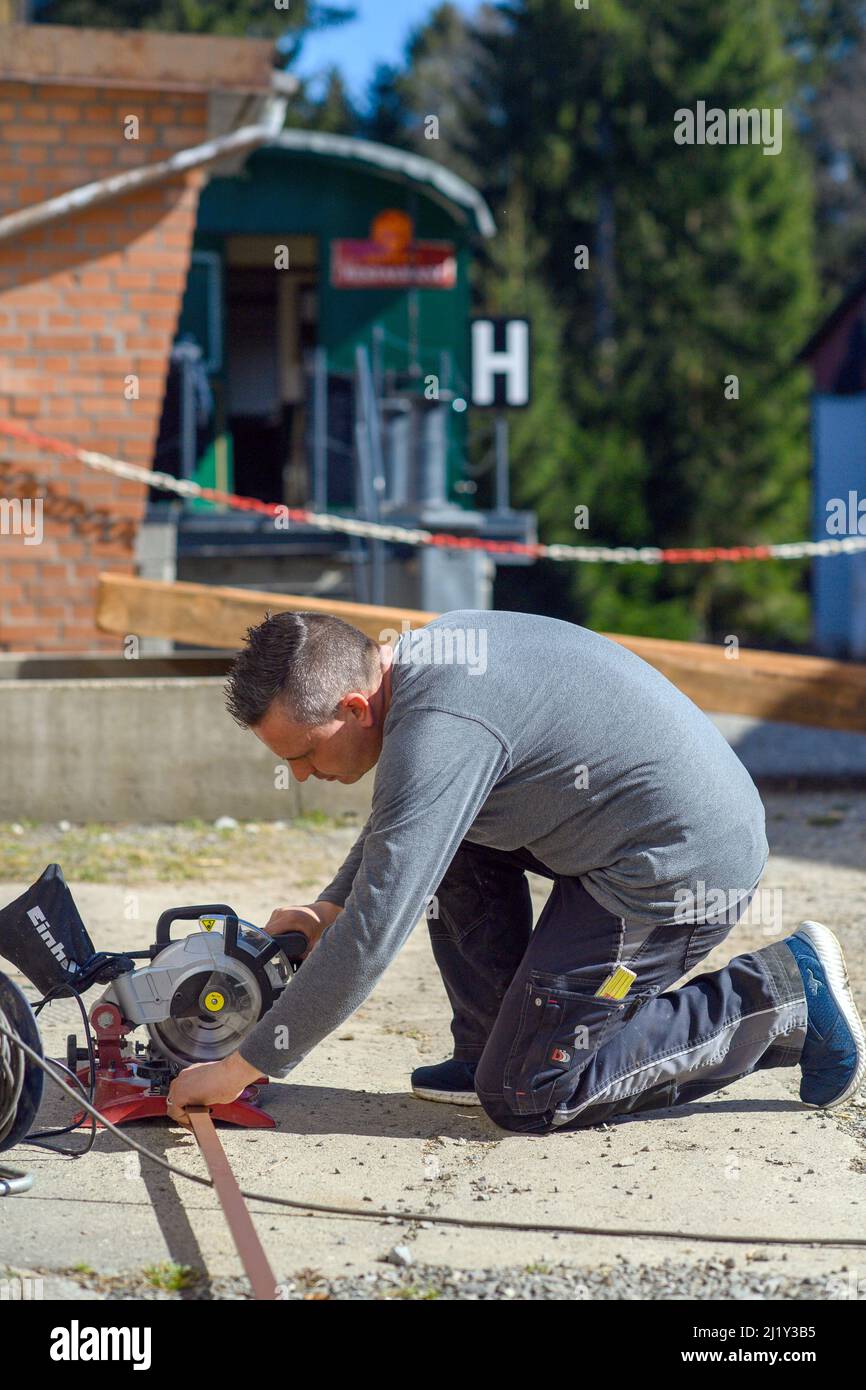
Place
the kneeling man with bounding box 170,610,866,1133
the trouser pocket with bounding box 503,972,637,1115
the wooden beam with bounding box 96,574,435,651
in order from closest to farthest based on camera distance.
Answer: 1. the kneeling man with bounding box 170,610,866,1133
2. the trouser pocket with bounding box 503,972,637,1115
3. the wooden beam with bounding box 96,574,435,651

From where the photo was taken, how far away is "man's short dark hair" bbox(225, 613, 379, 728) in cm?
291

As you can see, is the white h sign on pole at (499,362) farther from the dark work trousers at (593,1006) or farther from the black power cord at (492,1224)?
the black power cord at (492,1224)

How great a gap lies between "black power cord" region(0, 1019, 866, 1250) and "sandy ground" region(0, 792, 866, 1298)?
0.02 meters

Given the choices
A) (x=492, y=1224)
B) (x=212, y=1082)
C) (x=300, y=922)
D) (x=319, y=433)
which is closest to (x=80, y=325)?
(x=319, y=433)

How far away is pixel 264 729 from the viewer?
2969 millimetres

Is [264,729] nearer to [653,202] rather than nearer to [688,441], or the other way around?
[688,441]

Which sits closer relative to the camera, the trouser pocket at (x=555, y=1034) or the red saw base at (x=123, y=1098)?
the trouser pocket at (x=555, y=1034)

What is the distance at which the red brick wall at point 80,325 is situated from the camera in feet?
26.0

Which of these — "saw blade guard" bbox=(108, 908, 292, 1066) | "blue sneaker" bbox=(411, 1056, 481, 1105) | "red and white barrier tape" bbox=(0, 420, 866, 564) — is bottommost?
"blue sneaker" bbox=(411, 1056, 481, 1105)

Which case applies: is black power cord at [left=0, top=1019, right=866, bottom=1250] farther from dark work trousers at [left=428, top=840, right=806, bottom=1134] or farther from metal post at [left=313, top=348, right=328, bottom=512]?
metal post at [left=313, top=348, right=328, bottom=512]

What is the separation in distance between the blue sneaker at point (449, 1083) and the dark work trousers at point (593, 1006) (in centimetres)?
18

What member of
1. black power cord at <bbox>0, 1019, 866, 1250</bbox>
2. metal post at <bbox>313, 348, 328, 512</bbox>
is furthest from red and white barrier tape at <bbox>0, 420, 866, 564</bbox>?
black power cord at <bbox>0, 1019, 866, 1250</bbox>

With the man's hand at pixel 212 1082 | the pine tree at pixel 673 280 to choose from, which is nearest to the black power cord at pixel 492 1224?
the man's hand at pixel 212 1082

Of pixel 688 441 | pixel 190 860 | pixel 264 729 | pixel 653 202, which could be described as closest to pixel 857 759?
pixel 190 860
